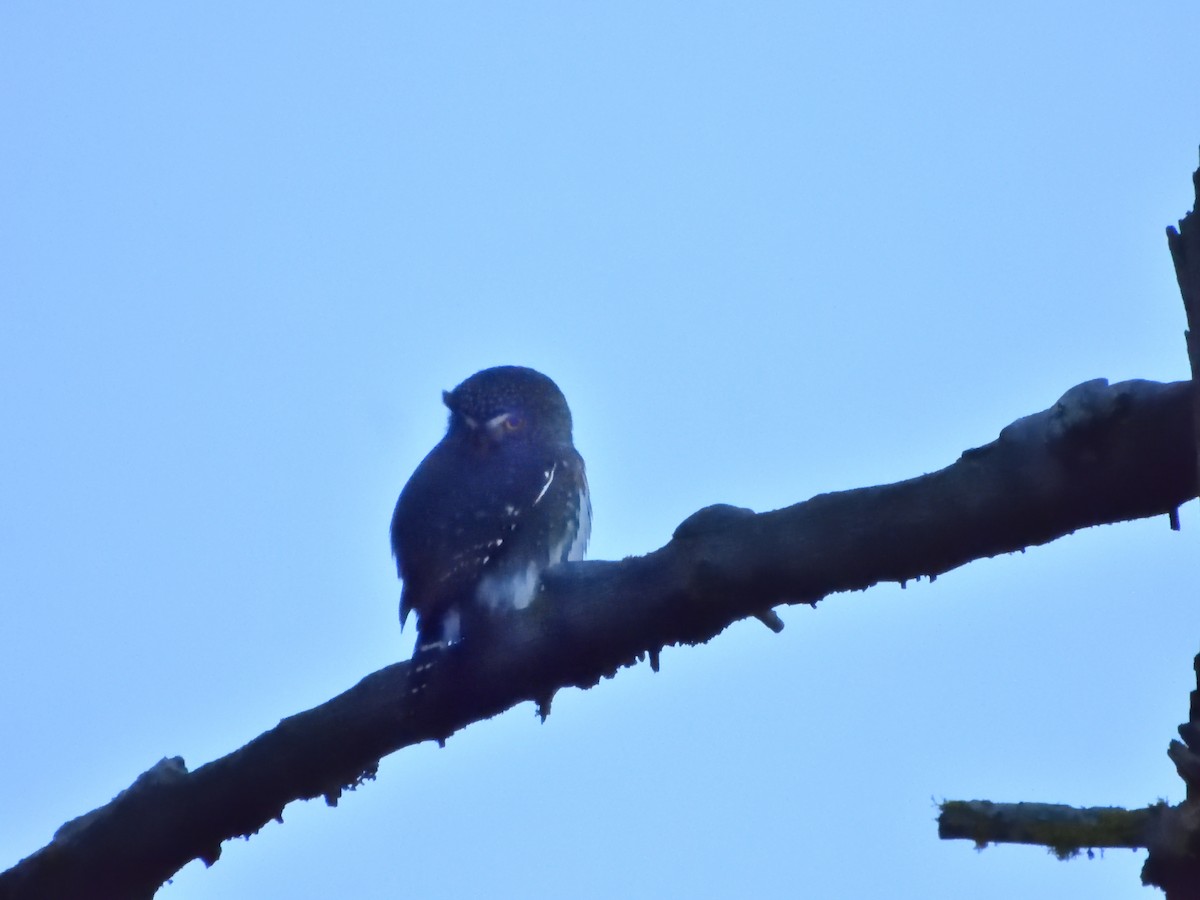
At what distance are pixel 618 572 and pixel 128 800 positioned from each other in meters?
1.55

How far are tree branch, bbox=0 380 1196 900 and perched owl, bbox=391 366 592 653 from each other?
97 cm

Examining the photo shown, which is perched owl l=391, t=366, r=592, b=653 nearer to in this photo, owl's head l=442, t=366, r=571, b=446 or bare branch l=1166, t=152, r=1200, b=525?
owl's head l=442, t=366, r=571, b=446

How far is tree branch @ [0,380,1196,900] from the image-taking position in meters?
3.02

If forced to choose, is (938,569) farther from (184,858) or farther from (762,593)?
(184,858)

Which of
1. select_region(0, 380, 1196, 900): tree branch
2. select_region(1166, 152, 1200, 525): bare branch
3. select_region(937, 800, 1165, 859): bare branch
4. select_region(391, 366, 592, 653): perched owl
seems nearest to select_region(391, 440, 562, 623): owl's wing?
select_region(391, 366, 592, 653): perched owl

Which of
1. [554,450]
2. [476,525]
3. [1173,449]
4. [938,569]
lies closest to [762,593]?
[938,569]

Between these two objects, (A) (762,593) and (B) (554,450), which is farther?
(B) (554,450)

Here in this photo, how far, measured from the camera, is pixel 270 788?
399 cm

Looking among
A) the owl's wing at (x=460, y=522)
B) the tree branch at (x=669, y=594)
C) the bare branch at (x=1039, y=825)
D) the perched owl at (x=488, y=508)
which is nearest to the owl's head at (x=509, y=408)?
the perched owl at (x=488, y=508)

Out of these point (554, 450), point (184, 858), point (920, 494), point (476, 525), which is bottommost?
point (184, 858)

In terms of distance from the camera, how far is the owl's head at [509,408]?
24.5ft

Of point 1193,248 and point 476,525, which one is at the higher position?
point 476,525

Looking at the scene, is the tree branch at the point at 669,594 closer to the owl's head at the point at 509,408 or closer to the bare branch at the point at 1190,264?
the bare branch at the point at 1190,264

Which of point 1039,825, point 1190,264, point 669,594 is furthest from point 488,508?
point 1190,264
